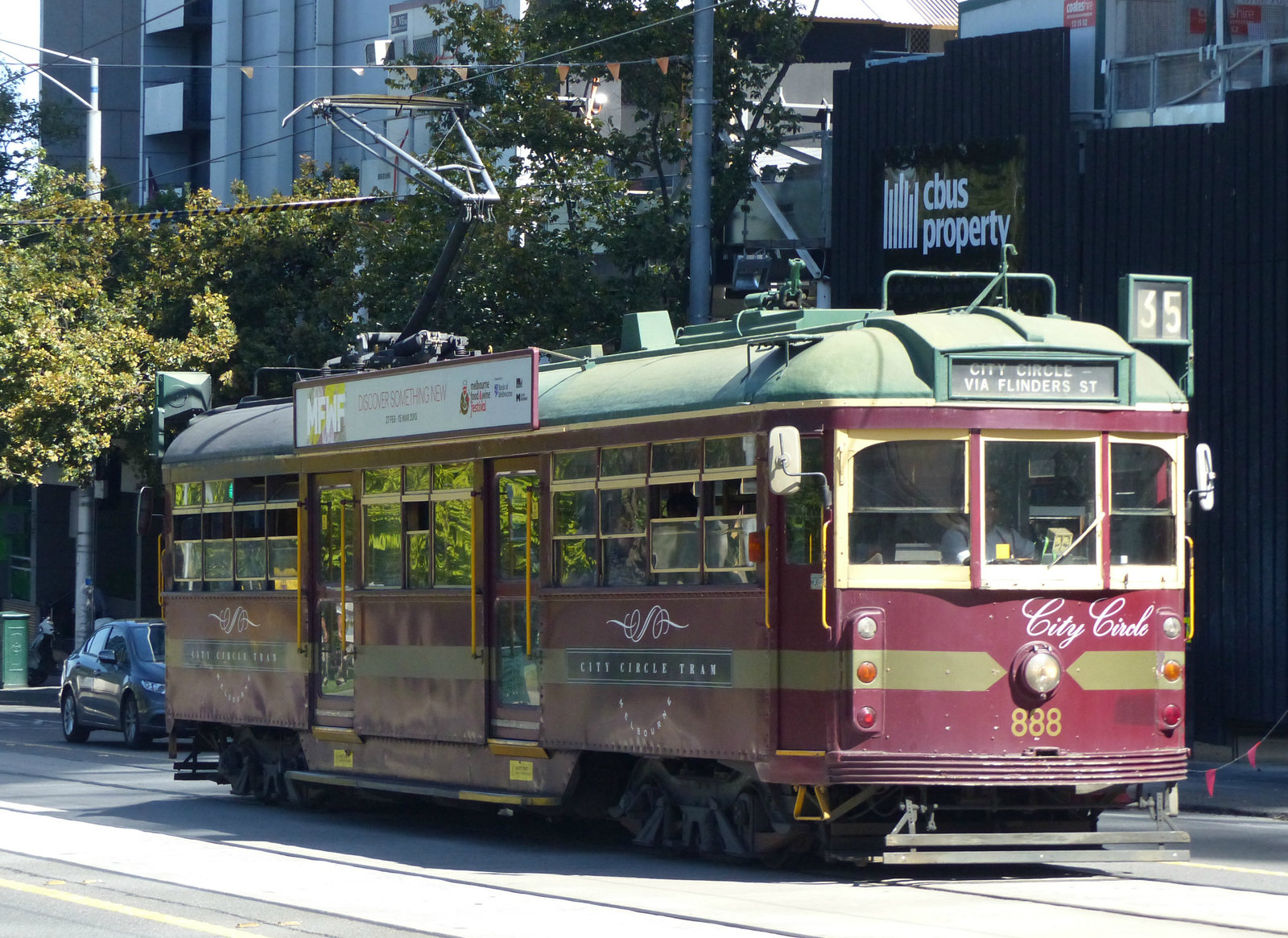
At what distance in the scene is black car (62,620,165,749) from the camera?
2331 cm

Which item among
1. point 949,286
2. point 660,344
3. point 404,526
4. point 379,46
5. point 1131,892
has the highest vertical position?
point 379,46

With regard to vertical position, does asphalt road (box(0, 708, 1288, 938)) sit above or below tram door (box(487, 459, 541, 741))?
below

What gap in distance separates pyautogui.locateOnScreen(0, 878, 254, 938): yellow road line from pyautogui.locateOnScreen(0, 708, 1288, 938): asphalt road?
0.02 meters

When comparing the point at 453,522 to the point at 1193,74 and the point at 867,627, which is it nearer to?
A: the point at 867,627

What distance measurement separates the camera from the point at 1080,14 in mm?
22000

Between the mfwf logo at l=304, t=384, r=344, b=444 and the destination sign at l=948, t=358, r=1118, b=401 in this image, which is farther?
the mfwf logo at l=304, t=384, r=344, b=444

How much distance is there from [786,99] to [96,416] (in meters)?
11.9

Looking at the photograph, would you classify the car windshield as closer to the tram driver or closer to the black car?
the black car

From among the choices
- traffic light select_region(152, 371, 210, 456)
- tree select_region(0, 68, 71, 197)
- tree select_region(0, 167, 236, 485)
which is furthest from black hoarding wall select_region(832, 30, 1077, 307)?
tree select_region(0, 68, 71, 197)

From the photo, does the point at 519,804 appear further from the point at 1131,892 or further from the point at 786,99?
the point at 786,99

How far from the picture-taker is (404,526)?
14531 millimetres

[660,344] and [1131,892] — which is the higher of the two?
[660,344]

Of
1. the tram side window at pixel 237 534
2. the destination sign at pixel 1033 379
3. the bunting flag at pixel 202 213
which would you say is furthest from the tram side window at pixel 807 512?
the bunting flag at pixel 202 213

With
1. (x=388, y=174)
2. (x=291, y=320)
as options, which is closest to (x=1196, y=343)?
(x=291, y=320)
